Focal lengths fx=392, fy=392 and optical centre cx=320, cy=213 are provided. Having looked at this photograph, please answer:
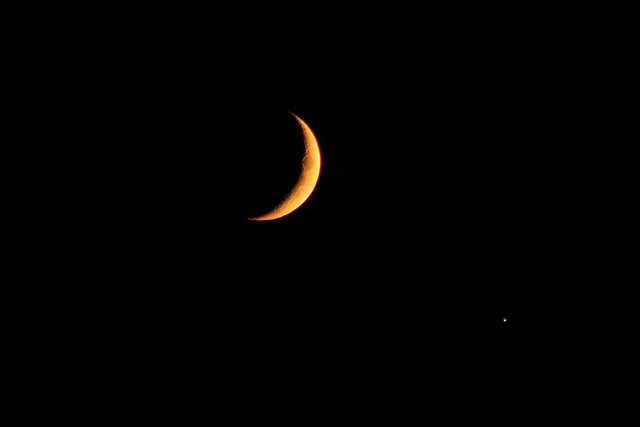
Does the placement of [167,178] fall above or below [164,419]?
above

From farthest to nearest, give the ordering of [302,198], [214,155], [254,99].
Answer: [302,198] < [254,99] < [214,155]

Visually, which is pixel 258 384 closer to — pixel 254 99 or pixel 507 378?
pixel 507 378

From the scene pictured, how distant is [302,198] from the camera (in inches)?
99.4

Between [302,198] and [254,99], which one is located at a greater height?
[254,99]

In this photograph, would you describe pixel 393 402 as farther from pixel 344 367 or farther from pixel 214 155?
pixel 214 155

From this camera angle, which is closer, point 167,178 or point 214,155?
point 214,155

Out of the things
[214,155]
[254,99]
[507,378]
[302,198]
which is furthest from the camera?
[507,378]

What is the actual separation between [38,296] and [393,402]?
130 inches

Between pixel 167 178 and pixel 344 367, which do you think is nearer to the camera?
pixel 167 178

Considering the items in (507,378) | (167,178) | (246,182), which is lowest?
(507,378)

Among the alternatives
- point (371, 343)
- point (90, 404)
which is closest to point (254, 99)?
point (371, 343)

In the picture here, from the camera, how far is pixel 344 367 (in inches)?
141

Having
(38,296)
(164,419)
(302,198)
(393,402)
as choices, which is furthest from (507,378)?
(38,296)

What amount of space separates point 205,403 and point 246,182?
240 centimetres
